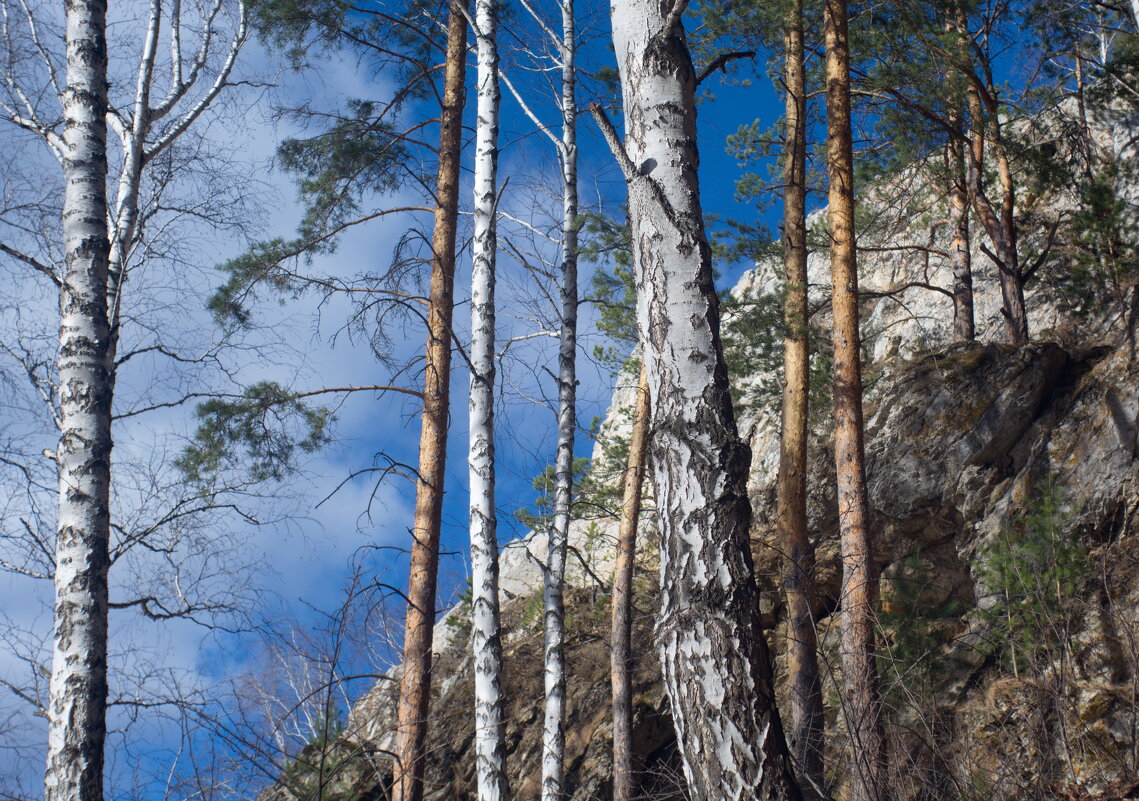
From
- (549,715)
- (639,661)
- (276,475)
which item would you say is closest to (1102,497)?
(639,661)

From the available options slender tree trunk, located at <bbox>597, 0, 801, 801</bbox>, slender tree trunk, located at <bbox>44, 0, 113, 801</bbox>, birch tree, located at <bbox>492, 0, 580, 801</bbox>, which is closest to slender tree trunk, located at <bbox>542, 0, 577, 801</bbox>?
birch tree, located at <bbox>492, 0, 580, 801</bbox>

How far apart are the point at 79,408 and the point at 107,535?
2.56 feet

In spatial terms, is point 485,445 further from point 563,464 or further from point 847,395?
point 847,395

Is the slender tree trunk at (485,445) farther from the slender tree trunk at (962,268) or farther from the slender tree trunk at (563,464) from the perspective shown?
the slender tree trunk at (962,268)

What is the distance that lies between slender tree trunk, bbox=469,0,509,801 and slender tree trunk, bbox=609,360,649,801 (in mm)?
1735

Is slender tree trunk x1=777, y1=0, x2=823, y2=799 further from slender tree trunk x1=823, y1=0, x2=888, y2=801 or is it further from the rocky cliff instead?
slender tree trunk x1=823, y1=0, x2=888, y2=801

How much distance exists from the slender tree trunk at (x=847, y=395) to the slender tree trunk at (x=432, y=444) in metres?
3.59

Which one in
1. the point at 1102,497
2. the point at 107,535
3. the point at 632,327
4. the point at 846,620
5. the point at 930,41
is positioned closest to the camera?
the point at 107,535

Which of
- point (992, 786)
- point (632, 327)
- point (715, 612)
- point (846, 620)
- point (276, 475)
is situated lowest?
point (992, 786)

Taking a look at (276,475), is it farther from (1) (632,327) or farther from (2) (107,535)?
(1) (632,327)

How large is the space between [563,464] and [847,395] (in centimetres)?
295

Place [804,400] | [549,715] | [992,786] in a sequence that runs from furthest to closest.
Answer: [804,400] < [549,715] < [992,786]

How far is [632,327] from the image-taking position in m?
11.2

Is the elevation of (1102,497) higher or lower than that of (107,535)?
higher
